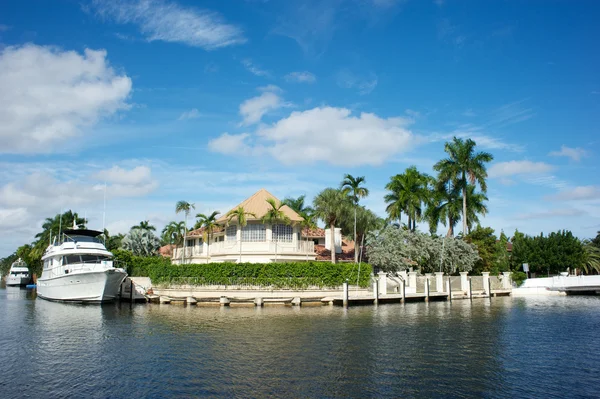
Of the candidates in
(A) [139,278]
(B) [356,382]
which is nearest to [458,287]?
(A) [139,278]

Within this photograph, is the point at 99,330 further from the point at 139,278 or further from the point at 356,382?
the point at 139,278

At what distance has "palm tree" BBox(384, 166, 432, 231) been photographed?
2244 inches

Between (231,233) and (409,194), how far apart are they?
879 inches

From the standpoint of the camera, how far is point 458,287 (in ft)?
165

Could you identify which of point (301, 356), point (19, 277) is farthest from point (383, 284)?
point (19, 277)

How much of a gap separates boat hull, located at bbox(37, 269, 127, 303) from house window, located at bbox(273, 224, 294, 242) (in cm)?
1557

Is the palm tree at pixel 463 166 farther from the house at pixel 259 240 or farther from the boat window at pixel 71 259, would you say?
the boat window at pixel 71 259

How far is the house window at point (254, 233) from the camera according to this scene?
49.1 m

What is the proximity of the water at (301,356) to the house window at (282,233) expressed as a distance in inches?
631

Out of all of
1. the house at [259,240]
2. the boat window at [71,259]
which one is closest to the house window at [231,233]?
the house at [259,240]

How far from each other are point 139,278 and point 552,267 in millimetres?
54308

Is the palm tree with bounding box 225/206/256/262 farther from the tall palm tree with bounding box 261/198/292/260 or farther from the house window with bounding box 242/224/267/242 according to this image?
the tall palm tree with bounding box 261/198/292/260

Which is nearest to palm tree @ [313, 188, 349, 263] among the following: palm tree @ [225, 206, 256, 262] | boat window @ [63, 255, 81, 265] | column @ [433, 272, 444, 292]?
palm tree @ [225, 206, 256, 262]

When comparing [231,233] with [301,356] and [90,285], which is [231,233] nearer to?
[90,285]
